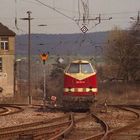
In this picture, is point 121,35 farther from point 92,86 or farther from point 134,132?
point 134,132

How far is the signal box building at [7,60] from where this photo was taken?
71062 millimetres

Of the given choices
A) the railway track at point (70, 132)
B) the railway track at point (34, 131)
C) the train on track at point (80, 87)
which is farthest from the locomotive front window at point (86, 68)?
the railway track at point (34, 131)

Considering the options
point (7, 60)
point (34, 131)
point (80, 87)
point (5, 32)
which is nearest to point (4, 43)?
point (5, 32)

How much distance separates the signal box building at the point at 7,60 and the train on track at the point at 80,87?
44.3 meters

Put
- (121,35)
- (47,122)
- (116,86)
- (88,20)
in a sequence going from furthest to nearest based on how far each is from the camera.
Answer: (121,35) → (116,86) → (88,20) → (47,122)

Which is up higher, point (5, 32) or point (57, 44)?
point (5, 32)

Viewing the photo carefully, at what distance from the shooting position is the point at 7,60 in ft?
239

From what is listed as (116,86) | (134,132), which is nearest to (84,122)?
(134,132)

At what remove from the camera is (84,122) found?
2066cm

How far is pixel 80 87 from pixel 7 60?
47626 millimetres

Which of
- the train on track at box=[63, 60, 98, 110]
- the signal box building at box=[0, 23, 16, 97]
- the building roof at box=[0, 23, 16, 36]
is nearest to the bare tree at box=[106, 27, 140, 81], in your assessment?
the building roof at box=[0, 23, 16, 36]

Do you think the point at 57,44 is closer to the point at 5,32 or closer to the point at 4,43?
the point at 4,43

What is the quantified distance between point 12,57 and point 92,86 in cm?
4753

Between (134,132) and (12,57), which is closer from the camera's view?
(134,132)
